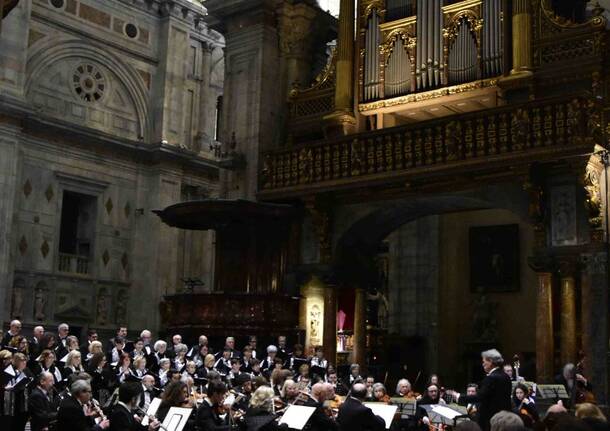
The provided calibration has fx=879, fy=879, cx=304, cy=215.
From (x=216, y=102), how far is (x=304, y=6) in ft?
35.5

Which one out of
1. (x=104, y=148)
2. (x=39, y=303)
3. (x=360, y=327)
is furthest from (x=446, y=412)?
(x=104, y=148)

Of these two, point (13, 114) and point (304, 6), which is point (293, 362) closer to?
point (304, 6)

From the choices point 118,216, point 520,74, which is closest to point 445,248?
point 520,74

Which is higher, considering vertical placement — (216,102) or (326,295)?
(216,102)

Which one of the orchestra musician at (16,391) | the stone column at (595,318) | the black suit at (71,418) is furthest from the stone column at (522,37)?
the black suit at (71,418)

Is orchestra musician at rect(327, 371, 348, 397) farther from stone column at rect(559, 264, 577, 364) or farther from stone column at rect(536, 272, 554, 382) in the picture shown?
stone column at rect(559, 264, 577, 364)

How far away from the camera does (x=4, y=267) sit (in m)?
24.4

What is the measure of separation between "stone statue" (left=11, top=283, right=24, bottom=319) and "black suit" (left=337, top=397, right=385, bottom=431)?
18139 millimetres

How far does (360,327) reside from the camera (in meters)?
21.0

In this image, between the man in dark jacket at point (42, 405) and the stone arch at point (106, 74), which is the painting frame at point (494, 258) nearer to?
the stone arch at point (106, 74)

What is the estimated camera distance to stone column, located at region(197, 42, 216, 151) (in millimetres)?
31891

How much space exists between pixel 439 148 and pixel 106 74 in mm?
14783

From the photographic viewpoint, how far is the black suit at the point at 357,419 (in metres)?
9.27

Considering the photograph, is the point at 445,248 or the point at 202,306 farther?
the point at 445,248
